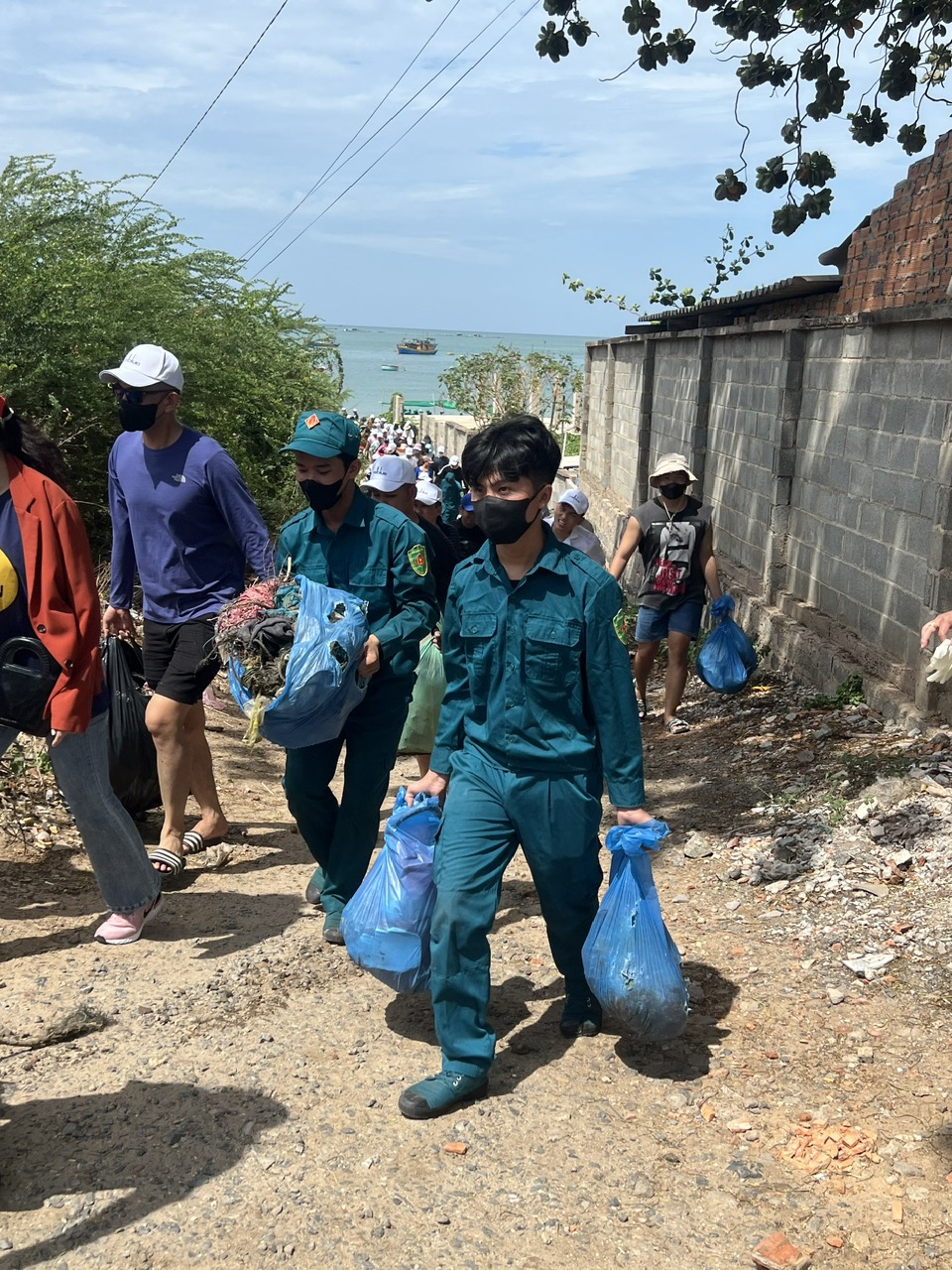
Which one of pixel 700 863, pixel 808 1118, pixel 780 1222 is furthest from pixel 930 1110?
pixel 700 863

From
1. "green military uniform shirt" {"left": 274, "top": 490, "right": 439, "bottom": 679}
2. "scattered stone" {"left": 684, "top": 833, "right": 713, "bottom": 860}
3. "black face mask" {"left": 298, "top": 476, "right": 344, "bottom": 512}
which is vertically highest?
"black face mask" {"left": 298, "top": 476, "right": 344, "bottom": 512}

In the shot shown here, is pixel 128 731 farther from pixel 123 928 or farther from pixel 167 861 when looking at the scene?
pixel 123 928

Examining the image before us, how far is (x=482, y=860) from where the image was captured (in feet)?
11.4

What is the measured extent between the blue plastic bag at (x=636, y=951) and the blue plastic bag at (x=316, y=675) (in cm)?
102

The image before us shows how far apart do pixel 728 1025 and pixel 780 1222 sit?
1.01 metres

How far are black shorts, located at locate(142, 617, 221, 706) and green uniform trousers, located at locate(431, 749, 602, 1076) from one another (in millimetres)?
1607

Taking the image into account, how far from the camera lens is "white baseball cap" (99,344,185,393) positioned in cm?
464

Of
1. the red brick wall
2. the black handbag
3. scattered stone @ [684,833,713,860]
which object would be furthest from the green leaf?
the black handbag

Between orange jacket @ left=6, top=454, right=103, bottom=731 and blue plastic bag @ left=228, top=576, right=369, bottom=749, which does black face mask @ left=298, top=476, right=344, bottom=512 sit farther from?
orange jacket @ left=6, top=454, right=103, bottom=731

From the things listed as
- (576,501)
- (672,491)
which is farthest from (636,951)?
(672,491)

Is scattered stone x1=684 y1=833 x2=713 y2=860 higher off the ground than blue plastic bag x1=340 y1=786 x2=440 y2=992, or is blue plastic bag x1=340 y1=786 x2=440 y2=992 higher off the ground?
blue plastic bag x1=340 y1=786 x2=440 y2=992

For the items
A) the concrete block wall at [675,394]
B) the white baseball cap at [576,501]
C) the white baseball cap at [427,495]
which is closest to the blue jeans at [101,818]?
the white baseball cap at [427,495]

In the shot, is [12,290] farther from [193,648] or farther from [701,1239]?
[701,1239]

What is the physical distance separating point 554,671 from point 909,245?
290 inches
